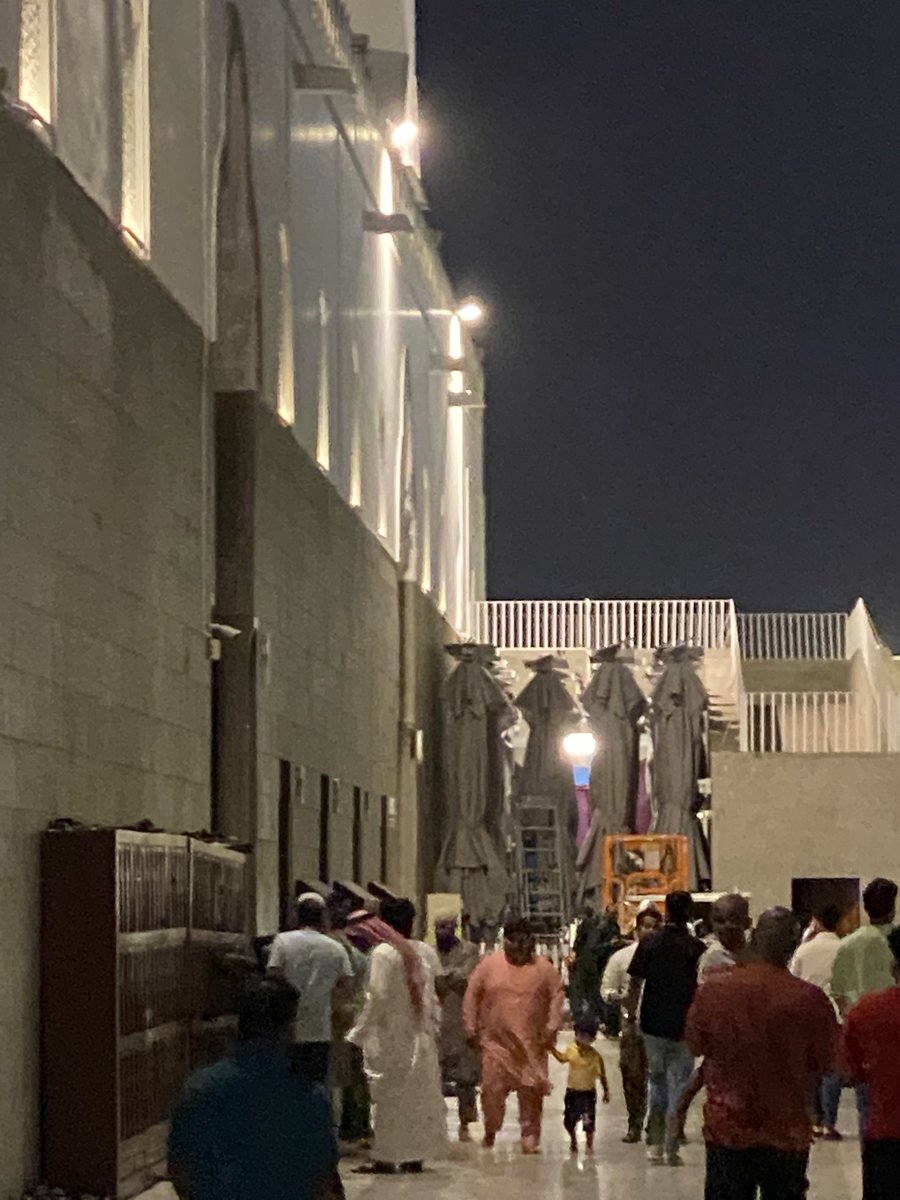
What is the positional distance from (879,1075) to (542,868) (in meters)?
26.1

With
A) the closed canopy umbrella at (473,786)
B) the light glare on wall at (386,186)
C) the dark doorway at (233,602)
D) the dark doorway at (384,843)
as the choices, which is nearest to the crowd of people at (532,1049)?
the dark doorway at (233,602)

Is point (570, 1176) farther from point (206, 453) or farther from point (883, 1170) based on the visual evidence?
point (206, 453)

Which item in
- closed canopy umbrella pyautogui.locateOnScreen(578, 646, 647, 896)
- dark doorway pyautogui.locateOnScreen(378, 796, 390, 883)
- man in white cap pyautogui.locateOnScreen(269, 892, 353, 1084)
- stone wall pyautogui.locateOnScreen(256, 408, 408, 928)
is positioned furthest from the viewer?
closed canopy umbrella pyautogui.locateOnScreen(578, 646, 647, 896)

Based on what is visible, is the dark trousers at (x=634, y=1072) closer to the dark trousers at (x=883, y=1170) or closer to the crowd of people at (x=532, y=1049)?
the crowd of people at (x=532, y=1049)

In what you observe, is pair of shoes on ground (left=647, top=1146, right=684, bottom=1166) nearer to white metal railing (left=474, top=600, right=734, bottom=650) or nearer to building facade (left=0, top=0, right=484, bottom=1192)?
building facade (left=0, top=0, right=484, bottom=1192)

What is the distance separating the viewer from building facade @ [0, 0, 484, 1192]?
12.4 metres

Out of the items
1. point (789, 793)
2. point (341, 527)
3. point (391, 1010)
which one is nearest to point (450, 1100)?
point (391, 1010)

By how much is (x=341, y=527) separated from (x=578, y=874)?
8.90 metres

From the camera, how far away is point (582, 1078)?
15.4 m

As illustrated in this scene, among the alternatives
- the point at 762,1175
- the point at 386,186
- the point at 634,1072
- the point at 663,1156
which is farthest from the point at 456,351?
the point at 762,1175

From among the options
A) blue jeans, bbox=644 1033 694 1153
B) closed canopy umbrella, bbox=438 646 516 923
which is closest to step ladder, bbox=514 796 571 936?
closed canopy umbrella, bbox=438 646 516 923

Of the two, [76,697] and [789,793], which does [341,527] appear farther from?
[76,697]

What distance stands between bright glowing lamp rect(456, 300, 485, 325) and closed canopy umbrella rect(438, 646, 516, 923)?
8.26 metres

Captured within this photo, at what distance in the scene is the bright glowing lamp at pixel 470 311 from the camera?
1625 inches
